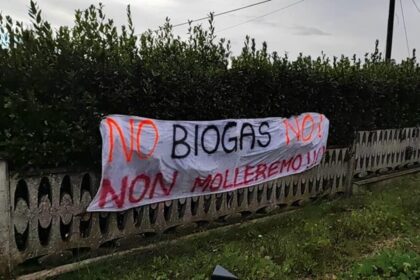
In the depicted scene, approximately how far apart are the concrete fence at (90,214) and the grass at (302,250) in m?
0.23

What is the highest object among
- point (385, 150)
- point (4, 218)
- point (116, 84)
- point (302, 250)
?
point (116, 84)

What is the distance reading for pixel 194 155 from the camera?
4.86m

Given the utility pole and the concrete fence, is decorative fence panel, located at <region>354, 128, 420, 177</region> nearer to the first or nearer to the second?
the concrete fence

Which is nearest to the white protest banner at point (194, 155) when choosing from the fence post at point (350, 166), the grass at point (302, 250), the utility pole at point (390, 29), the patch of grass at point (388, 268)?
the grass at point (302, 250)

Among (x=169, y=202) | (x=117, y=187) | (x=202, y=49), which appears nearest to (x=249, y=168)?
(x=169, y=202)

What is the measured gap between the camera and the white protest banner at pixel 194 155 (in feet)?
13.6

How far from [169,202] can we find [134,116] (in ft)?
3.59

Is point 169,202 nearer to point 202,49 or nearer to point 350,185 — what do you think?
point 202,49

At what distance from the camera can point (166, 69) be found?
14.8 feet

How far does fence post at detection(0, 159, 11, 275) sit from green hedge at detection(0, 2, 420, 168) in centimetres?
14

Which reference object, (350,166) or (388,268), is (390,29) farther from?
(388,268)

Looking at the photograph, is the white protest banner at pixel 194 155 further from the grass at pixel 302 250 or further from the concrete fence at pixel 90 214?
the grass at pixel 302 250

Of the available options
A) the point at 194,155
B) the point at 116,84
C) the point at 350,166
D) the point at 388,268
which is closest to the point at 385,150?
the point at 350,166

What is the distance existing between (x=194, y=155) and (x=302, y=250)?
158 centimetres
